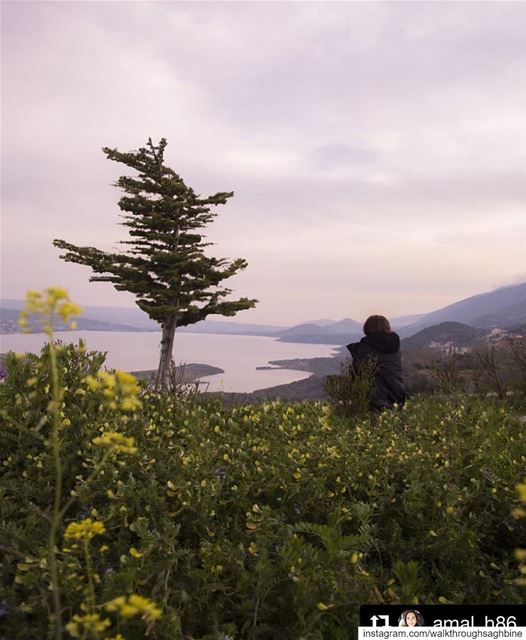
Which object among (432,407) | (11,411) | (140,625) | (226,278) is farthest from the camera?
(226,278)

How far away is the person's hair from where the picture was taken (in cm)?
932

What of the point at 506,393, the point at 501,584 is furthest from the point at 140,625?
the point at 506,393

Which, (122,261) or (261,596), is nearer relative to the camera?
(261,596)

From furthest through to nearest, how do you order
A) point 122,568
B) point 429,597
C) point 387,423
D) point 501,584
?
point 387,423, point 501,584, point 429,597, point 122,568

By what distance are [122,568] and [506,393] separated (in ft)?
34.4

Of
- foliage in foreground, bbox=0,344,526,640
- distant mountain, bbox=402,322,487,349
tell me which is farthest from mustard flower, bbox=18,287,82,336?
distant mountain, bbox=402,322,487,349

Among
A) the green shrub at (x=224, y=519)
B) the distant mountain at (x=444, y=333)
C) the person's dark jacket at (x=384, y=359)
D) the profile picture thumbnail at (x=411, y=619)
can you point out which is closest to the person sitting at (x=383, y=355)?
the person's dark jacket at (x=384, y=359)

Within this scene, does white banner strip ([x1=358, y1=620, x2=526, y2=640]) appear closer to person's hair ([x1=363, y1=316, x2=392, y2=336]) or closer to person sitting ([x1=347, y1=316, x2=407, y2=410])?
person sitting ([x1=347, y1=316, x2=407, y2=410])

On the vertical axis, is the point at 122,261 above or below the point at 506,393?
above

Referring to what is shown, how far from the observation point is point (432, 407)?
7344mm

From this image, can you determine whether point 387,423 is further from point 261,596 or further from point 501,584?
point 261,596

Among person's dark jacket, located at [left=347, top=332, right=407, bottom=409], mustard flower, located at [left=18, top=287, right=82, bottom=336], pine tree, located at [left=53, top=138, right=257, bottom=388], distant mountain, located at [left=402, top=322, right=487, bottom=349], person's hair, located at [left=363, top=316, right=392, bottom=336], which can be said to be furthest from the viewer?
distant mountain, located at [left=402, top=322, right=487, bottom=349]

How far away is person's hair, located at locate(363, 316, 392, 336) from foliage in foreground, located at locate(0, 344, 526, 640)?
425 cm

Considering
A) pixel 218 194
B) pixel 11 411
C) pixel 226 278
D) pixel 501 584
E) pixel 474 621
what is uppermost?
pixel 218 194
